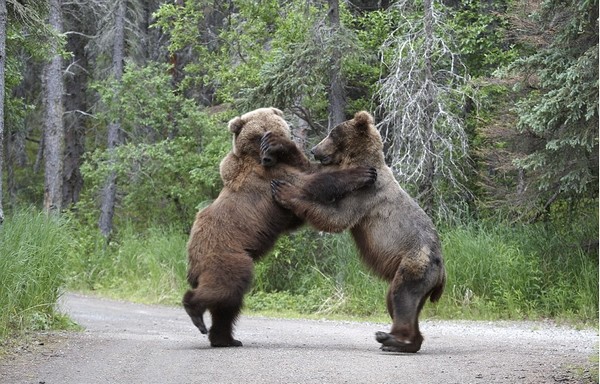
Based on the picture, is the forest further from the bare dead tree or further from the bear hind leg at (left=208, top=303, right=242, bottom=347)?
the bear hind leg at (left=208, top=303, right=242, bottom=347)

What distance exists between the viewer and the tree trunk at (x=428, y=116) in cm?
1705

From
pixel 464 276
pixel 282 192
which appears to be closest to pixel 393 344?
pixel 282 192

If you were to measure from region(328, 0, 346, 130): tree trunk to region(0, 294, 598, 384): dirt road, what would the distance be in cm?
640

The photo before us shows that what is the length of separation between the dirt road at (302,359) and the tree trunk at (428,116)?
4.77 m

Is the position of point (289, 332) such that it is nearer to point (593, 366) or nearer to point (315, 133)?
point (593, 366)

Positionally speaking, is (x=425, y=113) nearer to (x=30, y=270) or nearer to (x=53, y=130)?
(x=30, y=270)

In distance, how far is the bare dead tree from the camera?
55.2 ft

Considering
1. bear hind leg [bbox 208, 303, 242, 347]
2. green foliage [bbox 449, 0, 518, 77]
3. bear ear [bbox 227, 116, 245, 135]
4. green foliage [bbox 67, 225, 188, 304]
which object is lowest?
green foliage [bbox 67, 225, 188, 304]

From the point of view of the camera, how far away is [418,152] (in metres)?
17.3

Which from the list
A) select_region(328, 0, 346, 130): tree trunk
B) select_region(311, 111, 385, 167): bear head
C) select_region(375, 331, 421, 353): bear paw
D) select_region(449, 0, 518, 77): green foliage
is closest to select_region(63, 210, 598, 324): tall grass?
select_region(328, 0, 346, 130): tree trunk

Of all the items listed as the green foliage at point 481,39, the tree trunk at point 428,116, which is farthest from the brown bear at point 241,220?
the green foliage at point 481,39

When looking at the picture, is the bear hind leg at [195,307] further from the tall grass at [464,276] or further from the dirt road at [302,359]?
the tall grass at [464,276]

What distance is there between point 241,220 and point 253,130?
40.9 inches

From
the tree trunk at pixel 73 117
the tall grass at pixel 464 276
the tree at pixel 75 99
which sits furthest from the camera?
the tree trunk at pixel 73 117
